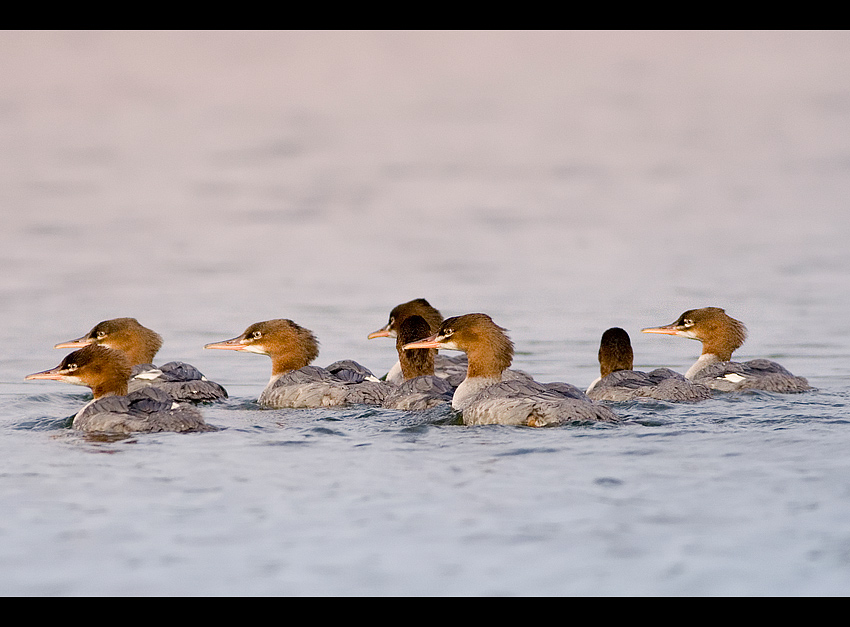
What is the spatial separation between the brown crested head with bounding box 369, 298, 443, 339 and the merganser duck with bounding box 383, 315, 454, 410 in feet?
1.40

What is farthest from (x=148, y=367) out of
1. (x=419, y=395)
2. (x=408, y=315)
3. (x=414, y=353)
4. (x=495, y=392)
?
(x=495, y=392)

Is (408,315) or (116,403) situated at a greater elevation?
(408,315)

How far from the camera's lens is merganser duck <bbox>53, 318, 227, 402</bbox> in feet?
37.0

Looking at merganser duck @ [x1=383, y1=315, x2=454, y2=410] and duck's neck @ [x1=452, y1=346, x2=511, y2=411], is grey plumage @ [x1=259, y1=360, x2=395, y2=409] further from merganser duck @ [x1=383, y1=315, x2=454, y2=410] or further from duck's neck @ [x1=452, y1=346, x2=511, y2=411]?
duck's neck @ [x1=452, y1=346, x2=511, y2=411]

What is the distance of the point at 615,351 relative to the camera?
1146 centimetres

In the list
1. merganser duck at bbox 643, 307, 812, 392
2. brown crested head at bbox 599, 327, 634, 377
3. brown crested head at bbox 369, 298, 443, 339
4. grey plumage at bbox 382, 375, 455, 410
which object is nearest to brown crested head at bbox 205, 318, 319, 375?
brown crested head at bbox 369, 298, 443, 339

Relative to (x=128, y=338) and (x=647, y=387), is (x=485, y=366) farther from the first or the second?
(x=128, y=338)

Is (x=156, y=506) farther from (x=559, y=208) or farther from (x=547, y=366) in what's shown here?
(x=559, y=208)

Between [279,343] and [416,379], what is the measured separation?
1.92 m

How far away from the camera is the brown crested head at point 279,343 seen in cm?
1223

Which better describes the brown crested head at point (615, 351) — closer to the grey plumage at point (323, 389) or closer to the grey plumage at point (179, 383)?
the grey plumage at point (323, 389)

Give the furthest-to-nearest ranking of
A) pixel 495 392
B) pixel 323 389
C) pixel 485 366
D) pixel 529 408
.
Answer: pixel 323 389 < pixel 485 366 < pixel 495 392 < pixel 529 408

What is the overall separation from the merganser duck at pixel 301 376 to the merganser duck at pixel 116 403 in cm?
162
